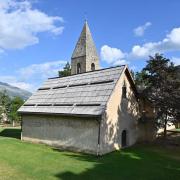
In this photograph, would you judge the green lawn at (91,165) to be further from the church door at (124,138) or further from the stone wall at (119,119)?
the stone wall at (119,119)

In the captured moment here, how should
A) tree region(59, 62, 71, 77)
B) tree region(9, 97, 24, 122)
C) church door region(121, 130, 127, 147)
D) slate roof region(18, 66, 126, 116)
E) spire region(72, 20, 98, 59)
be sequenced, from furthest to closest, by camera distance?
tree region(59, 62, 71, 77) → tree region(9, 97, 24, 122) → spire region(72, 20, 98, 59) → church door region(121, 130, 127, 147) → slate roof region(18, 66, 126, 116)

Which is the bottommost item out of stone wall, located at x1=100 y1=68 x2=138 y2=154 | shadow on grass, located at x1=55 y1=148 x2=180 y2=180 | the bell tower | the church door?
shadow on grass, located at x1=55 y1=148 x2=180 y2=180

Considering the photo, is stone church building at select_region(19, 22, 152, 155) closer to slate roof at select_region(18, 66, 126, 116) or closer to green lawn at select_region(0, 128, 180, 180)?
slate roof at select_region(18, 66, 126, 116)

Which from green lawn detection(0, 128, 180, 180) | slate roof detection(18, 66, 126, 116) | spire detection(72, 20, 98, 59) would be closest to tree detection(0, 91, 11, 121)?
spire detection(72, 20, 98, 59)

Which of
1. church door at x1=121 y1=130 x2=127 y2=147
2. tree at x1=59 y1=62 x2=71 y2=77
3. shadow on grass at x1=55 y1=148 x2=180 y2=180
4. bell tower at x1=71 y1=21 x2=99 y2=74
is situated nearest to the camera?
shadow on grass at x1=55 y1=148 x2=180 y2=180

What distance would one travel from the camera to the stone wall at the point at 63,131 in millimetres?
22688

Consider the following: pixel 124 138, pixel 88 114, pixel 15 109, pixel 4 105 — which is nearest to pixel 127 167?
pixel 88 114

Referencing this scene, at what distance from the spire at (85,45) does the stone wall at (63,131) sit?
13.6m

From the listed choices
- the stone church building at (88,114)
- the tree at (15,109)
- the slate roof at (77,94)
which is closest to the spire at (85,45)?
the slate roof at (77,94)

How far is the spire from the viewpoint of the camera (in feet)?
131

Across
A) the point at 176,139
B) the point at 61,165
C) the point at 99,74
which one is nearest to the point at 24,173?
the point at 61,165

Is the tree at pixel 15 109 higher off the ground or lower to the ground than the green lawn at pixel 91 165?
higher

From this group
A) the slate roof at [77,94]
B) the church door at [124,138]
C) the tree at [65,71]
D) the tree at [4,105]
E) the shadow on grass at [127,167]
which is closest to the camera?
the shadow on grass at [127,167]

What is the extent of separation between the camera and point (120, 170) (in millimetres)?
17312
